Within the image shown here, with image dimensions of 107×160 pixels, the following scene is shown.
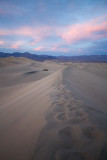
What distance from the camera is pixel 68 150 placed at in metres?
1.11

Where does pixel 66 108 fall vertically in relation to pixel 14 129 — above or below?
above

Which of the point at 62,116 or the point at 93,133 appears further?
the point at 62,116

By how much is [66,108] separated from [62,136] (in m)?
0.82

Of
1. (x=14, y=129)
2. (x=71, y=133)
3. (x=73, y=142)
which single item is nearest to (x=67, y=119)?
(x=71, y=133)

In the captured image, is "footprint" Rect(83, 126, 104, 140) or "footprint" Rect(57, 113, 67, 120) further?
"footprint" Rect(57, 113, 67, 120)

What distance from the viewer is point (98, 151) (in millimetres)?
1082

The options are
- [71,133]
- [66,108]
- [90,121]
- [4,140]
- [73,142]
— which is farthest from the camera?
[66,108]

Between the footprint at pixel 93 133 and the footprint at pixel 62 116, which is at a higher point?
the footprint at pixel 93 133

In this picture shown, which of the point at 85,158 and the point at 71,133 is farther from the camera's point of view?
the point at 71,133

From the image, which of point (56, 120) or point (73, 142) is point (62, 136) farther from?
point (56, 120)

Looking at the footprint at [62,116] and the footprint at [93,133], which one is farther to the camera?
the footprint at [62,116]

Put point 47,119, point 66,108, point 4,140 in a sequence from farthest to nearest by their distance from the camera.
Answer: point 66,108 < point 47,119 < point 4,140

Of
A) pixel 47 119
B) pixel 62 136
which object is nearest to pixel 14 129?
pixel 47 119

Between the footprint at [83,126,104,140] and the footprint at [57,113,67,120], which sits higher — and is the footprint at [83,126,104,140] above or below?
above
